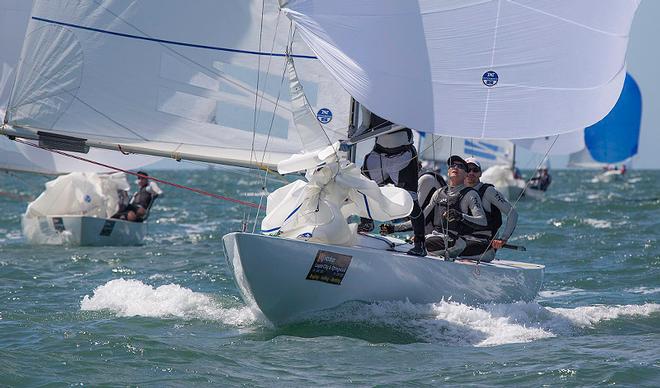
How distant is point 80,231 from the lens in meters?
16.7

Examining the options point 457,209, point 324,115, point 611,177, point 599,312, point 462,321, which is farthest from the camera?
point 611,177

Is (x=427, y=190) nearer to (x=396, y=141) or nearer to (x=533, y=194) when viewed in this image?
(x=396, y=141)

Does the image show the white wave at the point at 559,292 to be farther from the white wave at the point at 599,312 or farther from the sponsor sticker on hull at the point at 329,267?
the sponsor sticker on hull at the point at 329,267

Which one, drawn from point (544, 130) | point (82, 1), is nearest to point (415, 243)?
point (544, 130)

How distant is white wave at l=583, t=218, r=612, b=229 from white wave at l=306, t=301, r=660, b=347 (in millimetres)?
12270

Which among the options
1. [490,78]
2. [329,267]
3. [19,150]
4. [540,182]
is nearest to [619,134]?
[540,182]

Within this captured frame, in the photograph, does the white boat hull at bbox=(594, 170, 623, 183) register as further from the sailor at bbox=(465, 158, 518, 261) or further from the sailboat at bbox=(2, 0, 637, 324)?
the sailboat at bbox=(2, 0, 637, 324)

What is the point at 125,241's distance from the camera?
17.1 meters

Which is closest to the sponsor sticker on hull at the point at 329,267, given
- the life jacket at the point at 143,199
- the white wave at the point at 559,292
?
the white wave at the point at 559,292

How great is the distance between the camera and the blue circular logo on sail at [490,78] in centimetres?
835

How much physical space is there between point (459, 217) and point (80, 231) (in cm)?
882

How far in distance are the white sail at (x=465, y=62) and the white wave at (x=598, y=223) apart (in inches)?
500

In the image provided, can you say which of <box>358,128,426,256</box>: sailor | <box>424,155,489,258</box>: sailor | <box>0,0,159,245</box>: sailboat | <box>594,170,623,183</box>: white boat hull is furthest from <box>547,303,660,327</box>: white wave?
<box>594,170,623,183</box>: white boat hull

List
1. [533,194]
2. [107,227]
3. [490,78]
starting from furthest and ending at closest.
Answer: [533,194] → [107,227] → [490,78]
